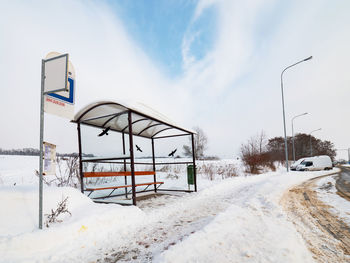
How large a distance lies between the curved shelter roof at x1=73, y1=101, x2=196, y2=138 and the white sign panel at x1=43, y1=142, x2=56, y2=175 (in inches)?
69.8

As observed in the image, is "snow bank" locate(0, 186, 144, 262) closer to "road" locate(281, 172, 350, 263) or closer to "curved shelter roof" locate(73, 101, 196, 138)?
"curved shelter roof" locate(73, 101, 196, 138)

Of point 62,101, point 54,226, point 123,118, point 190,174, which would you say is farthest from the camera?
point 190,174

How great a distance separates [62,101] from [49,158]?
943 millimetres

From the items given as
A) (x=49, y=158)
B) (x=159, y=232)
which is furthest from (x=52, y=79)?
(x=159, y=232)

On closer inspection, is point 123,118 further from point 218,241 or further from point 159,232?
point 218,241

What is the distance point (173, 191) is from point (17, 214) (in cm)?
591

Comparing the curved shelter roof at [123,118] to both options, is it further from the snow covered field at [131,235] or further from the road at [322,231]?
the road at [322,231]

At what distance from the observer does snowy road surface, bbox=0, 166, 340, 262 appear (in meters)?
2.31

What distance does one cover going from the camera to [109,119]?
5.84m

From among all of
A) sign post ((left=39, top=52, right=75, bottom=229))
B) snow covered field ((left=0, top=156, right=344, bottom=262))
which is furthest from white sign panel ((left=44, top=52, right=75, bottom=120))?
snow covered field ((left=0, top=156, right=344, bottom=262))

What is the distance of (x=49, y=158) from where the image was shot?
3.11m

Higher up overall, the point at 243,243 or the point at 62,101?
the point at 62,101

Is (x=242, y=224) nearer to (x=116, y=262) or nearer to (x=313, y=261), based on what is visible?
(x=313, y=261)

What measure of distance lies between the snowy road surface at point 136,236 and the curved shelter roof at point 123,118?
2122 millimetres
